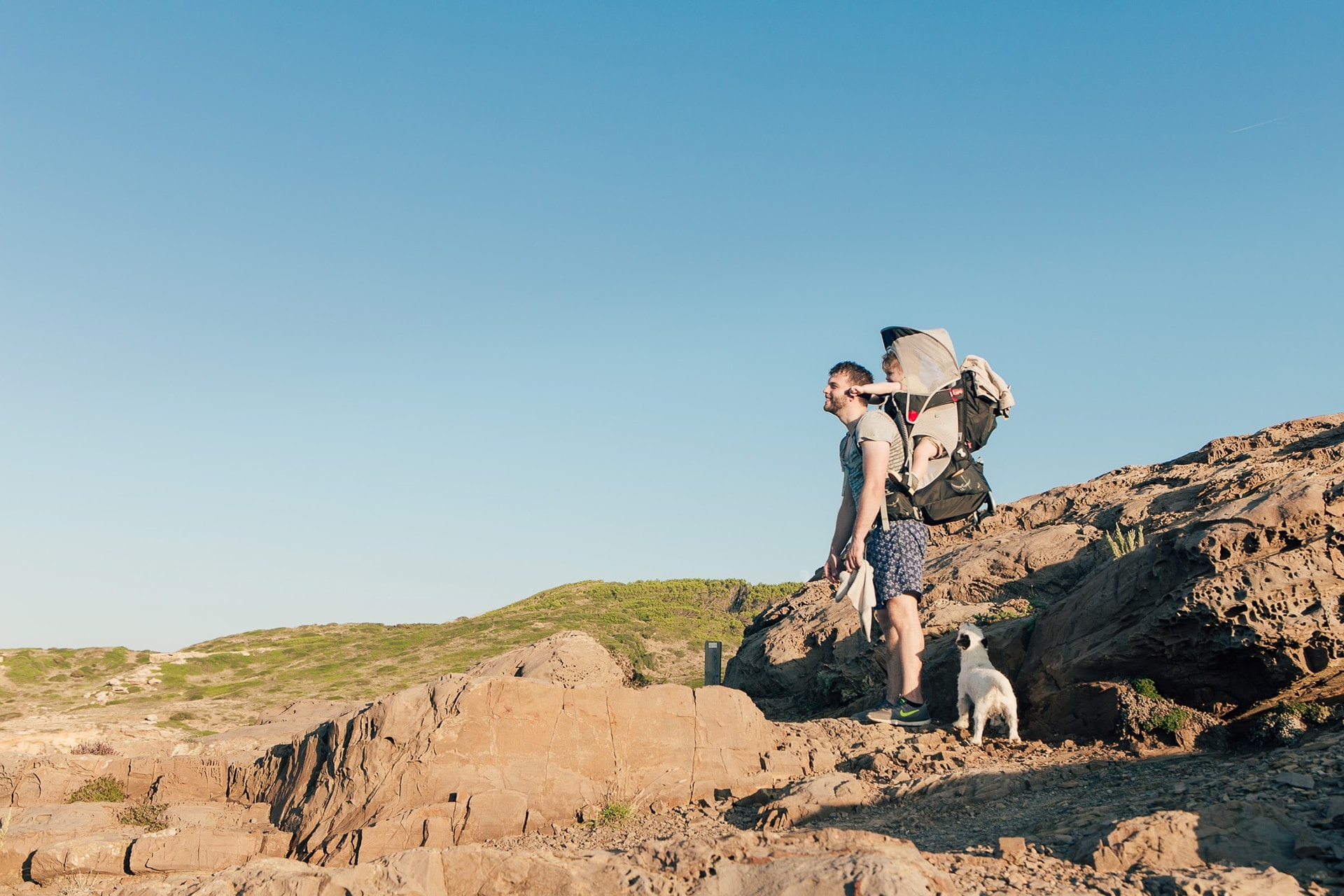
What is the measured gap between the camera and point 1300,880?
142 inches

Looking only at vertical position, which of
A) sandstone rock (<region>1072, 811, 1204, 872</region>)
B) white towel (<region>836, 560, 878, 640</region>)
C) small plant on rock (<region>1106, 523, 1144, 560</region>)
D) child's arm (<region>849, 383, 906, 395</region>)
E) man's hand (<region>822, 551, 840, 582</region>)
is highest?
child's arm (<region>849, 383, 906, 395</region>)

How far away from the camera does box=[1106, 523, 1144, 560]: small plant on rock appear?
342 inches

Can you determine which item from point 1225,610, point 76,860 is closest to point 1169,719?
point 1225,610

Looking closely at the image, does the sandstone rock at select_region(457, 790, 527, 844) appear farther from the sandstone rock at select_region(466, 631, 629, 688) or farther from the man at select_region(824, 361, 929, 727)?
the man at select_region(824, 361, 929, 727)

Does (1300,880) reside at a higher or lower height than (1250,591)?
lower

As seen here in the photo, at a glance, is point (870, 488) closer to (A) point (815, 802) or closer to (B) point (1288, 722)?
(A) point (815, 802)

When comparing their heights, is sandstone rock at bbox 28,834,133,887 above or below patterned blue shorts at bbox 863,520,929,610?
below

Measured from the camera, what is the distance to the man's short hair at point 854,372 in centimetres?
738

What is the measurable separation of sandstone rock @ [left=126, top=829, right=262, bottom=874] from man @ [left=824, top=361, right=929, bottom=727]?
4.62 meters

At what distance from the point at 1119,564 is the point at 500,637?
45.6 feet

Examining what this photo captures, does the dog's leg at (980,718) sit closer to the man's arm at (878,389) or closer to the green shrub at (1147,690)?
the green shrub at (1147,690)

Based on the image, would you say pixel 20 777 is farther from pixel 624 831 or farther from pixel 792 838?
pixel 792 838

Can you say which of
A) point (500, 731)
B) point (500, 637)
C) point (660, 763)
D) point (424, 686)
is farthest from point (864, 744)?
point (500, 637)

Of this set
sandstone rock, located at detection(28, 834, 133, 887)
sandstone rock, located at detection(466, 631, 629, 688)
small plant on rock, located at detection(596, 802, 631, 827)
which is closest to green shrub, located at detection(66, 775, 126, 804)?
sandstone rock, located at detection(28, 834, 133, 887)
